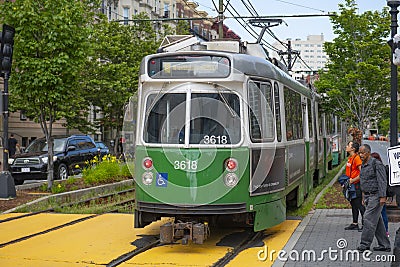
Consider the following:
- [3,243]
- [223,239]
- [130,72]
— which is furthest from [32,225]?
[130,72]

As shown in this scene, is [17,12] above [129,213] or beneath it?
above

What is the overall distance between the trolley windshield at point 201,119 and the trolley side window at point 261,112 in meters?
0.31

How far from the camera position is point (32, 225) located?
1279cm

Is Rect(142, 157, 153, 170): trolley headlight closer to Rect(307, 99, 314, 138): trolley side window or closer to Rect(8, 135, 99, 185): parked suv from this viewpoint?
Rect(307, 99, 314, 138): trolley side window

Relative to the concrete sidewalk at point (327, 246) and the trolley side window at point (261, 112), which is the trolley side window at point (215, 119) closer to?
the trolley side window at point (261, 112)

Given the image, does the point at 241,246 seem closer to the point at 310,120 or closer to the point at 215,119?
the point at 215,119

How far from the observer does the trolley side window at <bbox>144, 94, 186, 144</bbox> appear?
1019cm

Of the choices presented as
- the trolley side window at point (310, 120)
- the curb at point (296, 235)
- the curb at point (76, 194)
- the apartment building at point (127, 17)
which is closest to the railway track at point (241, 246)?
the curb at point (296, 235)

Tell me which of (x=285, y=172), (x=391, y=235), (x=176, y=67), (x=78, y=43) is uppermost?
(x=78, y=43)

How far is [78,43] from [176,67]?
8.88m

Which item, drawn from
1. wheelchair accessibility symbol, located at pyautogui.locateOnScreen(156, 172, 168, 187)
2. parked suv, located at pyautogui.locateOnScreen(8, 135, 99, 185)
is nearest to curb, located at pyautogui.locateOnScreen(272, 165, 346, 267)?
wheelchair accessibility symbol, located at pyautogui.locateOnScreen(156, 172, 168, 187)

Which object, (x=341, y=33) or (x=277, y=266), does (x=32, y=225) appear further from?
(x=341, y=33)

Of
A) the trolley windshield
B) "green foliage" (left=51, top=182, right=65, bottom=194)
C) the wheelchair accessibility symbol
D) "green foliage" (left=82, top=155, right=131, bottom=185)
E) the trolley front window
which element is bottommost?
"green foliage" (left=51, top=182, right=65, bottom=194)

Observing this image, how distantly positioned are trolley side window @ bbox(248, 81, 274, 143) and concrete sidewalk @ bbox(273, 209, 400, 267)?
6.00 feet
